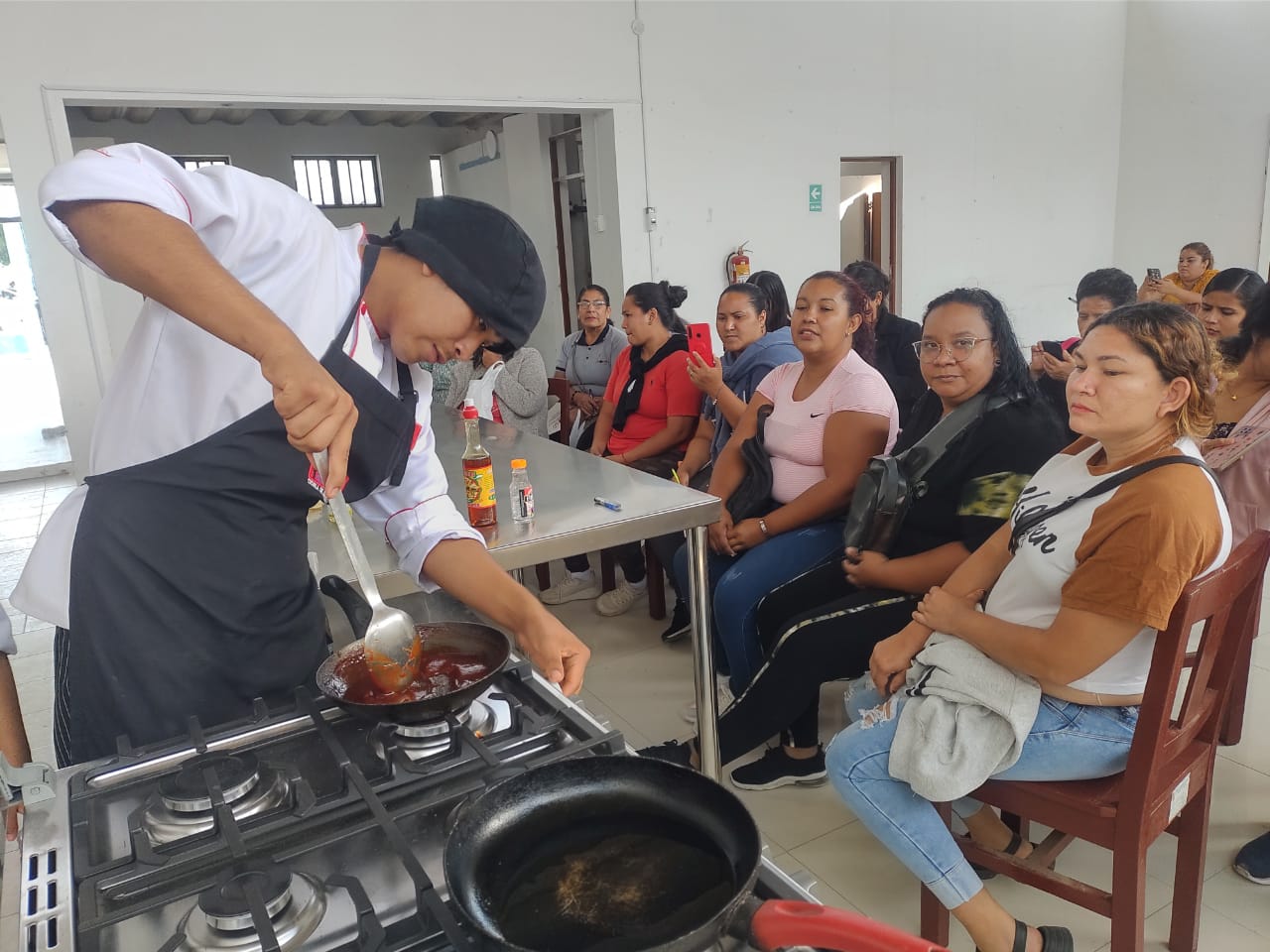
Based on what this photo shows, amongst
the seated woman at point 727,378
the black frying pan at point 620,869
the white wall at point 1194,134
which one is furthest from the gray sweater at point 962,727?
the white wall at point 1194,134

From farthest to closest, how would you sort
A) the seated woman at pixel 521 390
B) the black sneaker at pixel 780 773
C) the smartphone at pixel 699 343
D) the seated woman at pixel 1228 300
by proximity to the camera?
the seated woman at pixel 521 390 → the smartphone at pixel 699 343 → the seated woman at pixel 1228 300 → the black sneaker at pixel 780 773

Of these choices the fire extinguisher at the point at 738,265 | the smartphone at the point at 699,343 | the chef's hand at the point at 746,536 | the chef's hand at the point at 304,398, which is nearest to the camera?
the chef's hand at the point at 304,398

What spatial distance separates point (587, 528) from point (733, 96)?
15.8ft

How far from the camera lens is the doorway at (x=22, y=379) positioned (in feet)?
22.9

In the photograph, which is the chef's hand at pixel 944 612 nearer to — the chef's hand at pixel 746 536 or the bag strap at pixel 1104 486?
the bag strap at pixel 1104 486

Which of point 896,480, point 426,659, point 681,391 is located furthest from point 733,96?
point 426,659

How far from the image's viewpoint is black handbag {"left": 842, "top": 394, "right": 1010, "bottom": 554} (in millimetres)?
2018

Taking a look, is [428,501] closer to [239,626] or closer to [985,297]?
[239,626]

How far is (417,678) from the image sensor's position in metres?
1.01

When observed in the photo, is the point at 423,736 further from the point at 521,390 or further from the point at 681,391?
the point at 521,390

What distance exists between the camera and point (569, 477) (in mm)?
2398

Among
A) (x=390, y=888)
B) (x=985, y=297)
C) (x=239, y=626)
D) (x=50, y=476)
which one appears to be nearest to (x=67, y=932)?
(x=390, y=888)

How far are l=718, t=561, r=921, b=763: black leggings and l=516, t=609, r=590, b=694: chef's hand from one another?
1087mm

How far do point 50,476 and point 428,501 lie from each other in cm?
696
